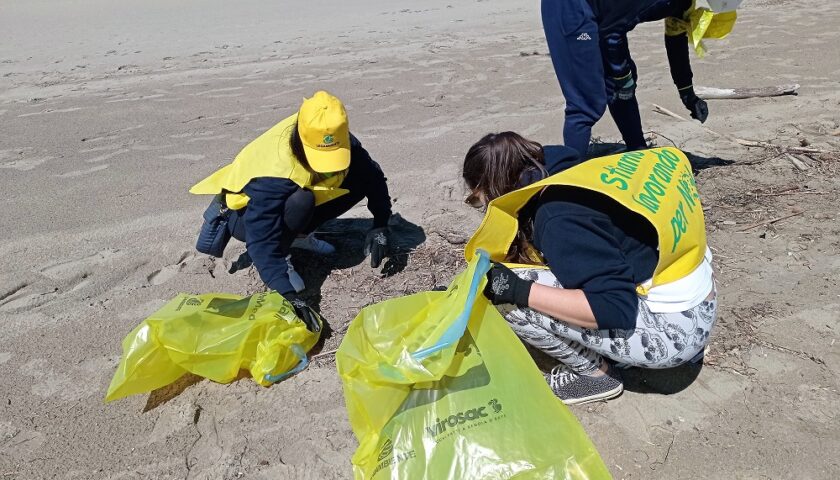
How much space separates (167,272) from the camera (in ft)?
10.3

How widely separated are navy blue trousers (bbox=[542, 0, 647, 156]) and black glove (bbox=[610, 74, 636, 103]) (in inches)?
17.2

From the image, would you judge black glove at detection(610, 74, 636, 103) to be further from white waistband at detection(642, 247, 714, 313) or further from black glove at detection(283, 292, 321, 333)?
black glove at detection(283, 292, 321, 333)

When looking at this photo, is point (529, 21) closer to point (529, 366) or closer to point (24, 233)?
point (24, 233)

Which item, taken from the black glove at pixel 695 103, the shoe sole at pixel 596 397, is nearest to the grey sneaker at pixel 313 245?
the shoe sole at pixel 596 397

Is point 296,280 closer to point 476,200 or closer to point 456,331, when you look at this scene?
point 476,200

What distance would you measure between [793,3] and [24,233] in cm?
917

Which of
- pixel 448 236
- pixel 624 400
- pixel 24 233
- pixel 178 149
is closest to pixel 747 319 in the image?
pixel 624 400

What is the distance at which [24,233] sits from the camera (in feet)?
11.7

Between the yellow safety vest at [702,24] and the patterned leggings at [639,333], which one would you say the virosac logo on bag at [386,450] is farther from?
the yellow safety vest at [702,24]

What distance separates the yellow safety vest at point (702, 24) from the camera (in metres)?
3.29

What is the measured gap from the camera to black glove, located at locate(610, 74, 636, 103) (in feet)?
→ 11.5

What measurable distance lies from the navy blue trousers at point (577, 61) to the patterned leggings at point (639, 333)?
4.39ft

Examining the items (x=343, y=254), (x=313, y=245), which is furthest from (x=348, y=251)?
(x=313, y=245)

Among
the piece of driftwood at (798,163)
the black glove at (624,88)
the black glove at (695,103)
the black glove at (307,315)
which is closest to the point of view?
the black glove at (307,315)
